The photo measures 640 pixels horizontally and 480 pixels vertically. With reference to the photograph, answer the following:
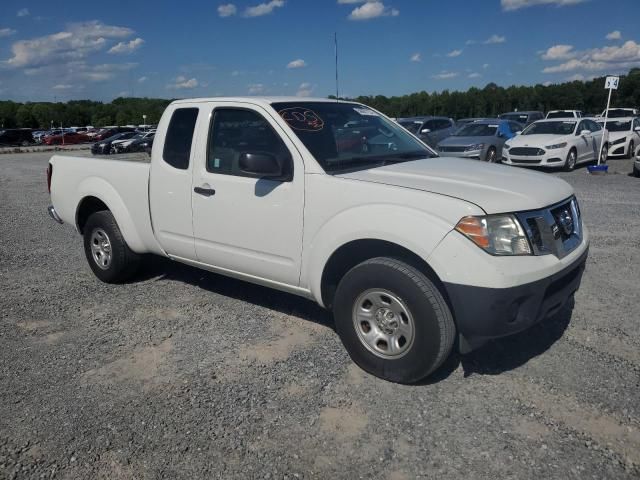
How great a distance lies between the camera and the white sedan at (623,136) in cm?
1838

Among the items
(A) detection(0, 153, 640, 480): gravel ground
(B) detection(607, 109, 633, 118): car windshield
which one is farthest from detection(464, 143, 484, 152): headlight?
(A) detection(0, 153, 640, 480): gravel ground

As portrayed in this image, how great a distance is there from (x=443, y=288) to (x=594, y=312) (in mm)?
2131

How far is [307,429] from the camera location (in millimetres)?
2973

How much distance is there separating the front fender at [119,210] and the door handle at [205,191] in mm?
1064

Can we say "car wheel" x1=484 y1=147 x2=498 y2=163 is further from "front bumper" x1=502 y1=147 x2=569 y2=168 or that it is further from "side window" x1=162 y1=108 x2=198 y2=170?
"side window" x1=162 y1=108 x2=198 y2=170

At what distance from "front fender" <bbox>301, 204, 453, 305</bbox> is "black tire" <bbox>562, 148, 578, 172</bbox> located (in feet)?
45.6

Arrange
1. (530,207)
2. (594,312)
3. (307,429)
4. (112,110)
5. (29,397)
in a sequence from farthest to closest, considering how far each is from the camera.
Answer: (112,110) → (594,312) → (29,397) → (530,207) → (307,429)

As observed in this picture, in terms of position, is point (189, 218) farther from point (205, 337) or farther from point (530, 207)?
point (530, 207)

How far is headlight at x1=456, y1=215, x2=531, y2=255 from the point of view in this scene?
2971 millimetres

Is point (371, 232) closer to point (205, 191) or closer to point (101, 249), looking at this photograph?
point (205, 191)

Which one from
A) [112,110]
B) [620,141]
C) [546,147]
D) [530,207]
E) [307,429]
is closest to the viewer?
[307,429]

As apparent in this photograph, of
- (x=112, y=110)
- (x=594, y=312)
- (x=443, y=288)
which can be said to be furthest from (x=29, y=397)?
(x=112, y=110)

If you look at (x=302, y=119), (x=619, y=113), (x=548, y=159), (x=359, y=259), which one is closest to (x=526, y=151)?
(x=548, y=159)

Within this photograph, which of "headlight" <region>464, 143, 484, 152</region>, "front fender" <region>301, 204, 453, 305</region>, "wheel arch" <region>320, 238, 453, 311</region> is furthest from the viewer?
"headlight" <region>464, 143, 484, 152</region>
